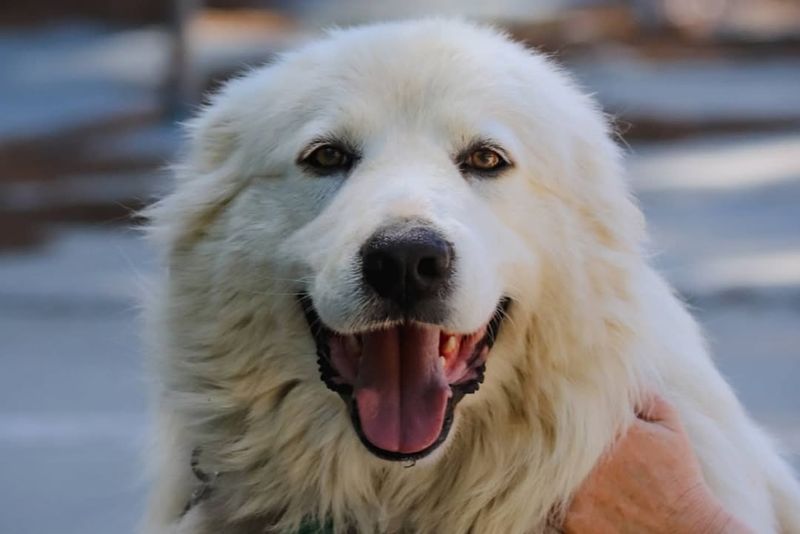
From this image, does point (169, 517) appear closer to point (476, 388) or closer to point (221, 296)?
point (221, 296)

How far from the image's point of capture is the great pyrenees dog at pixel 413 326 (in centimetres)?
360

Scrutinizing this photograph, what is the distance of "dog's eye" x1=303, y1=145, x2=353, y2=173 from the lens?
383 cm

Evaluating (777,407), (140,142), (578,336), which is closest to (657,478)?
(578,336)

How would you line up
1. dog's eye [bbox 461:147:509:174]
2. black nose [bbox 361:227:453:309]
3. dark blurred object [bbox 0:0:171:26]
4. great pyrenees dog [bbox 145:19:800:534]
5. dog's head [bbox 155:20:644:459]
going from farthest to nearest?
dark blurred object [bbox 0:0:171:26], dog's eye [bbox 461:147:509:174], great pyrenees dog [bbox 145:19:800:534], dog's head [bbox 155:20:644:459], black nose [bbox 361:227:453:309]

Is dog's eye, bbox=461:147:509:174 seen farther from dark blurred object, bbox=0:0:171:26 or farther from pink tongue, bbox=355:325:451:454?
dark blurred object, bbox=0:0:171:26

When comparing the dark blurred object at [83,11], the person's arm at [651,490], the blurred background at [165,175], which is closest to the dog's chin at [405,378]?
the person's arm at [651,490]

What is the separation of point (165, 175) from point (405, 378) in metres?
1.81

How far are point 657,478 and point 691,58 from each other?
22778 millimetres

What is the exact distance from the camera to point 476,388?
11.9ft

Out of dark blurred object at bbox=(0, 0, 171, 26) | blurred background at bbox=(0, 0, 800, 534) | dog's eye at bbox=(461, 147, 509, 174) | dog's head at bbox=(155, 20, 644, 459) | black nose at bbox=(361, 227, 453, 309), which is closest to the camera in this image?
black nose at bbox=(361, 227, 453, 309)

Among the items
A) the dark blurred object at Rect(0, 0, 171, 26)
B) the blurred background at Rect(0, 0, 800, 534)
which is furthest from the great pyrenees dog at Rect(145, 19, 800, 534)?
the dark blurred object at Rect(0, 0, 171, 26)

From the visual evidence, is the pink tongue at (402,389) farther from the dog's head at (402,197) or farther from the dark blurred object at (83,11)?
the dark blurred object at (83,11)

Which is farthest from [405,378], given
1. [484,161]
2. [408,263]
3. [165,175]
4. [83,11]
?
[83,11]

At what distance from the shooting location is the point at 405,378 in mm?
3576
